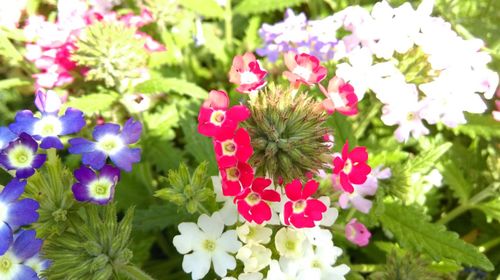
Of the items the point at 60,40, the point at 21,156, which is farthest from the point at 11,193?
the point at 60,40

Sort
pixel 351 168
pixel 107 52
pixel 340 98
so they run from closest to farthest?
1. pixel 351 168
2. pixel 340 98
3. pixel 107 52

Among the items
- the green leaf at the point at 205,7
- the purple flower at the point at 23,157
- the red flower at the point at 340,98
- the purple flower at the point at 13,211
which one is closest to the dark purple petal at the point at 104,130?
Result: the purple flower at the point at 23,157

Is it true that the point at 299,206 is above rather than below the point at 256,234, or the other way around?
above

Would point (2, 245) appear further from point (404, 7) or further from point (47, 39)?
point (404, 7)

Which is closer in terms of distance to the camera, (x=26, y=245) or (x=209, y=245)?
(x=26, y=245)

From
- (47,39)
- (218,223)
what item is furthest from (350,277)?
(47,39)

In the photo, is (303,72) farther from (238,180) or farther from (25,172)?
(25,172)

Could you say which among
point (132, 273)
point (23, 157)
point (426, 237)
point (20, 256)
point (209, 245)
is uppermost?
point (23, 157)
